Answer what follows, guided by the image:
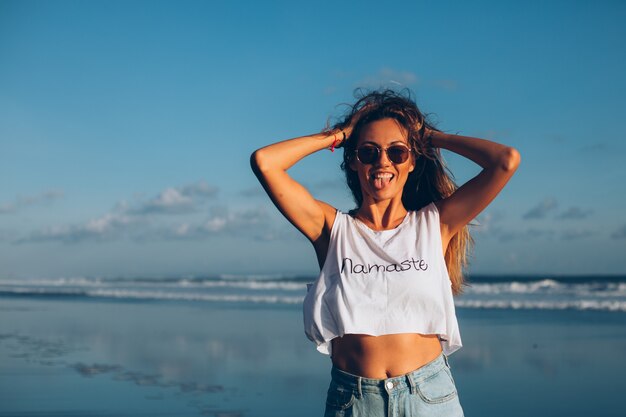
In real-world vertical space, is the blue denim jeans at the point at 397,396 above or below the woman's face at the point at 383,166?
below

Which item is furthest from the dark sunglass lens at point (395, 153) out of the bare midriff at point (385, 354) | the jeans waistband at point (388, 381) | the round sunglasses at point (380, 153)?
the jeans waistband at point (388, 381)

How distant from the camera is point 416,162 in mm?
2967

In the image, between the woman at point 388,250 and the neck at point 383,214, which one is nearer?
the woman at point 388,250

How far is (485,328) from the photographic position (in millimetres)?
11164

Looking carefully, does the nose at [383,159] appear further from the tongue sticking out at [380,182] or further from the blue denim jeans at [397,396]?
the blue denim jeans at [397,396]

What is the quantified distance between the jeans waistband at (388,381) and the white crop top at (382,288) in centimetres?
14

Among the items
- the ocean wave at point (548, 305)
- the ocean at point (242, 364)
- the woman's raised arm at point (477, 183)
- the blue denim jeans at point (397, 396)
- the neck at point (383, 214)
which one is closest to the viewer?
the blue denim jeans at point (397, 396)

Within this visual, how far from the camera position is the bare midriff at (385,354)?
2529 mm

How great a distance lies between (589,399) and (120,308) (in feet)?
38.4

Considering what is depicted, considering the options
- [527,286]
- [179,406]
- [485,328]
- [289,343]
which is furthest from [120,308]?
[527,286]

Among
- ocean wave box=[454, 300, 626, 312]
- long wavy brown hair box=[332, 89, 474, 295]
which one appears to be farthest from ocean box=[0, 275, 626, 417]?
long wavy brown hair box=[332, 89, 474, 295]

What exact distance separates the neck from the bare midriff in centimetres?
49

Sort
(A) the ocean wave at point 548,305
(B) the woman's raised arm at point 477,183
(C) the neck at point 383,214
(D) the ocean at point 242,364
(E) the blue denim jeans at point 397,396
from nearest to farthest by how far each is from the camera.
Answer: (E) the blue denim jeans at point 397,396 → (B) the woman's raised arm at point 477,183 → (C) the neck at point 383,214 → (D) the ocean at point 242,364 → (A) the ocean wave at point 548,305

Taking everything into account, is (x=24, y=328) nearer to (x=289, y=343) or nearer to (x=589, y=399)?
(x=289, y=343)
